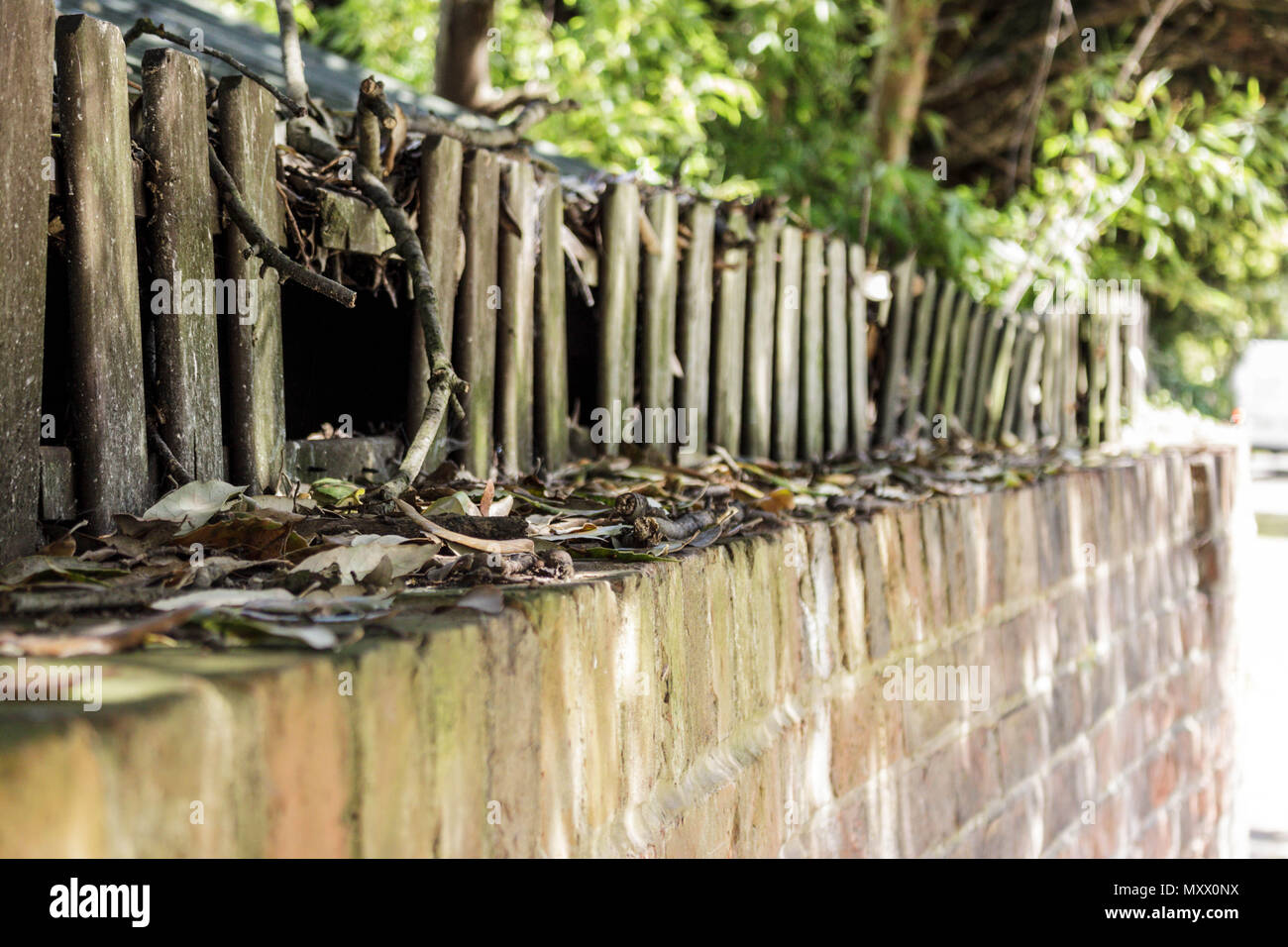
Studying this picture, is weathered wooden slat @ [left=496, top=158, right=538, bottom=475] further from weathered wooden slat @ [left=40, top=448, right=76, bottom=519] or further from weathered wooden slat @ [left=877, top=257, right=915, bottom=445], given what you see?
weathered wooden slat @ [left=877, top=257, right=915, bottom=445]

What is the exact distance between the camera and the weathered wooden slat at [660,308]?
3002 mm

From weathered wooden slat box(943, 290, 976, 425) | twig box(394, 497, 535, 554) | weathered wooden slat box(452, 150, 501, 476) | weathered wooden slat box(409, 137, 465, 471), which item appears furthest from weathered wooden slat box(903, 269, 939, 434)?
twig box(394, 497, 535, 554)

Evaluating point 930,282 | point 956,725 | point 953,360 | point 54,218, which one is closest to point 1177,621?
point 953,360

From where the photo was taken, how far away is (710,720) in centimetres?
173

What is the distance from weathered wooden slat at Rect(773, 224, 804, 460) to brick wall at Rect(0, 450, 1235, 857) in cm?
75

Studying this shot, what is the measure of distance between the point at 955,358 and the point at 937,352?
19cm

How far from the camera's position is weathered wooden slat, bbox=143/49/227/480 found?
5.84 feet

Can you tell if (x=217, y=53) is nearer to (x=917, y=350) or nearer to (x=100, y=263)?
(x=100, y=263)

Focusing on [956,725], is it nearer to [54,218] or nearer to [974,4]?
[54,218]

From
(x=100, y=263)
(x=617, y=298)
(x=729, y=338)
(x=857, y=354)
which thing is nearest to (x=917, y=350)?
(x=857, y=354)

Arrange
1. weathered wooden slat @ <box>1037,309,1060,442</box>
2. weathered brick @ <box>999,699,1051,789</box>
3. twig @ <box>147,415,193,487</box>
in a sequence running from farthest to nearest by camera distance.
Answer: weathered wooden slat @ <box>1037,309,1060,442</box>
weathered brick @ <box>999,699,1051,789</box>
twig @ <box>147,415,193,487</box>

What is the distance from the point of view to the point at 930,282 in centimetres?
445

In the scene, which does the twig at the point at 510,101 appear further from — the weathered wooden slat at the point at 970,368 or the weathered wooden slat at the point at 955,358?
the weathered wooden slat at the point at 970,368

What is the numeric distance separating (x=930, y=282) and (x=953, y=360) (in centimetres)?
41
